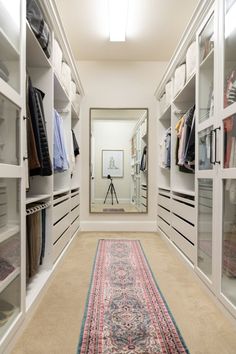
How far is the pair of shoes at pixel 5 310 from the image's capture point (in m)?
1.25

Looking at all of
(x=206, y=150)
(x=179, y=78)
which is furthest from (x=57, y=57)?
(x=206, y=150)

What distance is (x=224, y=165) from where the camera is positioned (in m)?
1.56

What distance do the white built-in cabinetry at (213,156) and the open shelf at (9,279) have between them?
3.69 feet

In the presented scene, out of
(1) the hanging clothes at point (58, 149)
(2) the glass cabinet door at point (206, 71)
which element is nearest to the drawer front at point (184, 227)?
(2) the glass cabinet door at point (206, 71)

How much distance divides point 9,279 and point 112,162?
9.21ft

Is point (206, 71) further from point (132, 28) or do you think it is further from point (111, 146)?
point (111, 146)

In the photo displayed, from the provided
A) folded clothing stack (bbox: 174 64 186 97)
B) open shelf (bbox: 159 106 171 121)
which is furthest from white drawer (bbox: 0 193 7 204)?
open shelf (bbox: 159 106 171 121)

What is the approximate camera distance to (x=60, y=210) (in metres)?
2.40

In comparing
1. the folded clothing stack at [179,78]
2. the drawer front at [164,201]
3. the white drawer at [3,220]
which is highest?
the folded clothing stack at [179,78]

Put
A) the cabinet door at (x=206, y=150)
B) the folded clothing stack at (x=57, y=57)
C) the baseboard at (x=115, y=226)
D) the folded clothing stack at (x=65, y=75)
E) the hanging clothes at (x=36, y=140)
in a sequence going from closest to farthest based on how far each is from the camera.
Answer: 1. the hanging clothes at (x=36, y=140)
2. the cabinet door at (x=206, y=150)
3. the folded clothing stack at (x=57, y=57)
4. the folded clothing stack at (x=65, y=75)
5. the baseboard at (x=115, y=226)

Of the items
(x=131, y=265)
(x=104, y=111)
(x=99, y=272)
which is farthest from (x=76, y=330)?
(x=104, y=111)

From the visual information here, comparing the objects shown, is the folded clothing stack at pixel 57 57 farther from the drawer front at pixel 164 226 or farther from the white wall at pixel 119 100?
the drawer front at pixel 164 226

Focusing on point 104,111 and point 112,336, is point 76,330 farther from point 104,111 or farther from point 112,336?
point 104,111

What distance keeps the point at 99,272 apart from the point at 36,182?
884 mm
